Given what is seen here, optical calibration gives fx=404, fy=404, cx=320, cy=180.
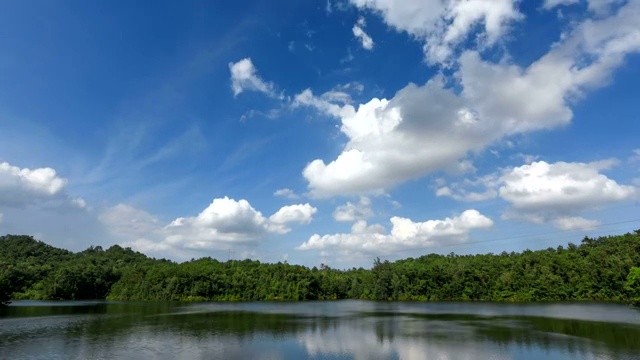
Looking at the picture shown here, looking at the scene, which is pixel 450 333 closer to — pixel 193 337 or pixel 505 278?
pixel 193 337

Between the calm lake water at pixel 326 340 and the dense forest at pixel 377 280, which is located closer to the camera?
the calm lake water at pixel 326 340

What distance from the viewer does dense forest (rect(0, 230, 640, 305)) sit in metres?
80.5

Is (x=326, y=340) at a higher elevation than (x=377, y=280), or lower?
lower

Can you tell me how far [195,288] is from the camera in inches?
4171

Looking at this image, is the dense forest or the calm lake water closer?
the calm lake water

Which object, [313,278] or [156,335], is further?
[313,278]

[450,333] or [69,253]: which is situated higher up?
[69,253]

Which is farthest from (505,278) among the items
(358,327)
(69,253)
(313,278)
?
(69,253)

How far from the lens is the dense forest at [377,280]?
8050 cm

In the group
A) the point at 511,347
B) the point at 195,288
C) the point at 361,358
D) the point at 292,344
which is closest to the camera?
the point at 361,358

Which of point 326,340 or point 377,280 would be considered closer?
point 326,340

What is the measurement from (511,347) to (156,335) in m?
27.7

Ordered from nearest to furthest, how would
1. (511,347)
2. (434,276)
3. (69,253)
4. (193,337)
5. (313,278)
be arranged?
(511,347)
(193,337)
(434,276)
(313,278)
(69,253)

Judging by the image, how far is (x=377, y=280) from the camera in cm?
10831
